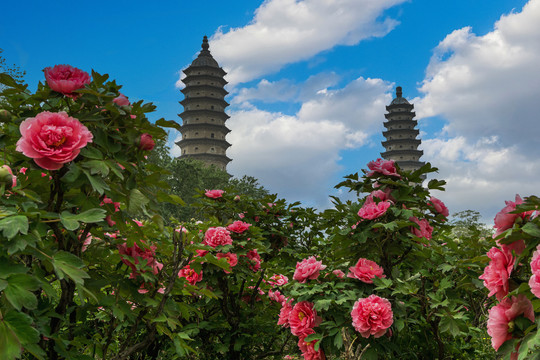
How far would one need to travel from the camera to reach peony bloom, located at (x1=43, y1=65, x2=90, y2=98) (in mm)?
1880

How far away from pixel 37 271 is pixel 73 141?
572mm

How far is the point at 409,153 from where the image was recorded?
5559 centimetres

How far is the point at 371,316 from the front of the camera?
2.68 meters

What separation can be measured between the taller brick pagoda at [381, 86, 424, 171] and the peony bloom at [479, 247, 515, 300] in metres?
55.0

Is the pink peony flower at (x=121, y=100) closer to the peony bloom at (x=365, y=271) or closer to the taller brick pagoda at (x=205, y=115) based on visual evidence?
the peony bloom at (x=365, y=271)

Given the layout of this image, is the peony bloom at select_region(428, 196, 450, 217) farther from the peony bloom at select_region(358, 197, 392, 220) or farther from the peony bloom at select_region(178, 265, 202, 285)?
the peony bloom at select_region(178, 265, 202, 285)

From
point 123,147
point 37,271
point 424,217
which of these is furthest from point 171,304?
point 424,217

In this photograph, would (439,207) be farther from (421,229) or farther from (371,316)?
(371,316)

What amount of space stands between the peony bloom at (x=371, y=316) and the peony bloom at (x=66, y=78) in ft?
6.42

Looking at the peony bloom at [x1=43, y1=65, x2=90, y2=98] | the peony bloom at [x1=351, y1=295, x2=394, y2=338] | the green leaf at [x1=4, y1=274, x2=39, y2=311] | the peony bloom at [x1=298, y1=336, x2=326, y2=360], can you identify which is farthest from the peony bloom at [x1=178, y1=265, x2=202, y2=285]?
the green leaf at [x1=4, y1=274, x2=39, y2=311]

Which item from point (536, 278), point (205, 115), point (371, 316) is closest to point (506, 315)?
point (536, 278)

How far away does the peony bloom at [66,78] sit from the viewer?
1.88 meters

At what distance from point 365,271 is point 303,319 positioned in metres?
0.52

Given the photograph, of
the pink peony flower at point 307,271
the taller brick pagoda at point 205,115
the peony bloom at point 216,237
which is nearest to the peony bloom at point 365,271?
the pink peony flower at point 307,271
